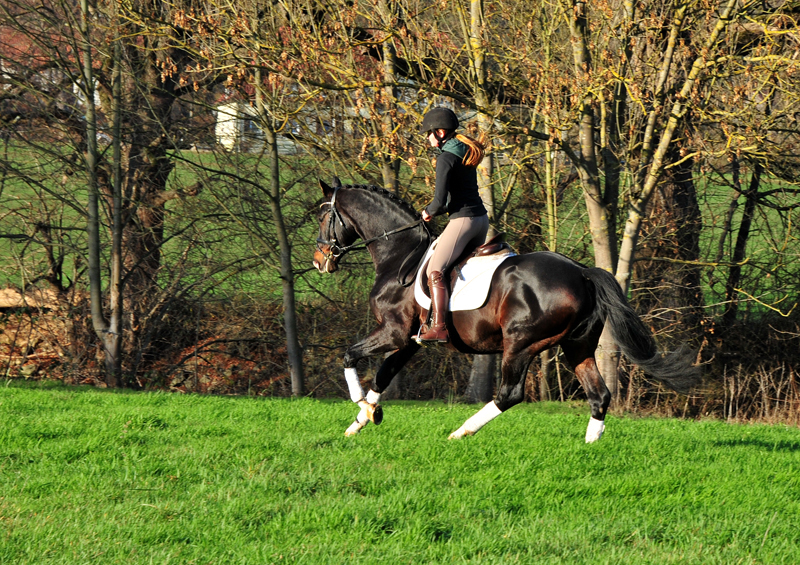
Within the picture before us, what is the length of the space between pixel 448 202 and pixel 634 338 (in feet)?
6.76

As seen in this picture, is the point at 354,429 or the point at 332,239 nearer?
the point at 354,429

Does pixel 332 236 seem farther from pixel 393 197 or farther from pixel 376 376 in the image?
pixel 376 376

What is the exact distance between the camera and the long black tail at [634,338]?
23.1 feet

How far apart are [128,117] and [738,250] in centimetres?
1249

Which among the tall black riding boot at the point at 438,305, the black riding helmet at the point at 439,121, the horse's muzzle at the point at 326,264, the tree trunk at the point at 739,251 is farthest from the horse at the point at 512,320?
the tree trunk at the point at 739,251

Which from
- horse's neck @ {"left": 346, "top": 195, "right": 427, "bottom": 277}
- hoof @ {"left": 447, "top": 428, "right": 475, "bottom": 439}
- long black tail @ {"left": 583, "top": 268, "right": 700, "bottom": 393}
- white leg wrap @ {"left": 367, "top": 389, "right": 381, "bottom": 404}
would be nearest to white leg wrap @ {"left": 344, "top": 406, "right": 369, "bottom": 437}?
white leg wrap @ {"left": 367, "top": 389, "right": 381, "bottom": 404}

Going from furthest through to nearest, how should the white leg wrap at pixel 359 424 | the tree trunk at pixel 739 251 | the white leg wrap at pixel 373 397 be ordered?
the tree trunk at pixel 739 251
the white leg wrap at pixel 373 397
the white leg wrap at pixel 359 424

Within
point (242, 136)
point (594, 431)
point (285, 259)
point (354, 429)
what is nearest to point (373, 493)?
point (354, 429)

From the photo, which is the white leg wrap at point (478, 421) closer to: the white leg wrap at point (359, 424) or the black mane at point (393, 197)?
the white leg wrap at point (359, 424)

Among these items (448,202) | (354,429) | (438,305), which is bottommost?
Answer: (354,429)

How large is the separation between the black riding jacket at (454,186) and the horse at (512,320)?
0.50 m

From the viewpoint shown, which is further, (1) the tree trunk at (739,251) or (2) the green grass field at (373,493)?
(1) the tree trunk at (739,251)

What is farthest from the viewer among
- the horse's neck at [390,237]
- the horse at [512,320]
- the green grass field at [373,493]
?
the horse's neck at [390,237]

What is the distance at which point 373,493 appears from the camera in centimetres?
541
